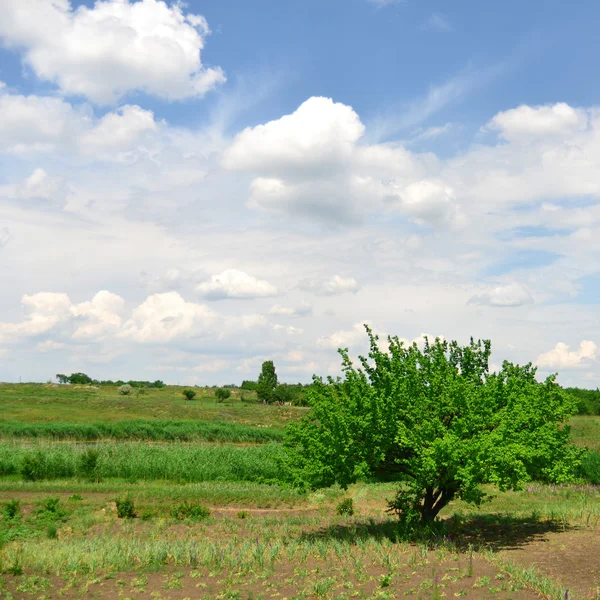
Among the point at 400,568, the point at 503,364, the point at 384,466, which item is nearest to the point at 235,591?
the point at 400,568

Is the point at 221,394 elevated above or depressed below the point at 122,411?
above

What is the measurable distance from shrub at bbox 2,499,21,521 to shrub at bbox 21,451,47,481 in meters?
9.19

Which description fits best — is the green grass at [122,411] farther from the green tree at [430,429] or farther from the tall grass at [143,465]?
the green tree at [430,429]

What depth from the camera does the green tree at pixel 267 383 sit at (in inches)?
4102

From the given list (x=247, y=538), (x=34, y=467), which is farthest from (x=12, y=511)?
(x=34, y=467)

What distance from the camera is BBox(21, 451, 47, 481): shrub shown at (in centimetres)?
3198

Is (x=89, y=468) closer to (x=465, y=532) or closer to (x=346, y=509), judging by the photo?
(x=346, y=509)

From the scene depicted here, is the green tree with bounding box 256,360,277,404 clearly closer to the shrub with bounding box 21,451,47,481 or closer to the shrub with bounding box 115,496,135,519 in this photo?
the shrub with bounding box 21,451,47,481

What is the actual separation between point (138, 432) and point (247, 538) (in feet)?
125

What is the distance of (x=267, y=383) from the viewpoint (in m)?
105

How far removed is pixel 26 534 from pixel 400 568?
44.9 ft

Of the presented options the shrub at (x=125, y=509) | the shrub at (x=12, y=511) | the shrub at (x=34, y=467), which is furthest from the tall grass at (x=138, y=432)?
the shrub at (x=125, y=509)

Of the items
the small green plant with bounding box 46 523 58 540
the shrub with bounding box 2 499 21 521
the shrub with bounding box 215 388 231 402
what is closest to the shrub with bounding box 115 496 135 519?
the small green plant with bounding box 46 523 58 540

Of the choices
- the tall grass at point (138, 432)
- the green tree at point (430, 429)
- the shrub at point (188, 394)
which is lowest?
the tall grass at point (138, 432)
